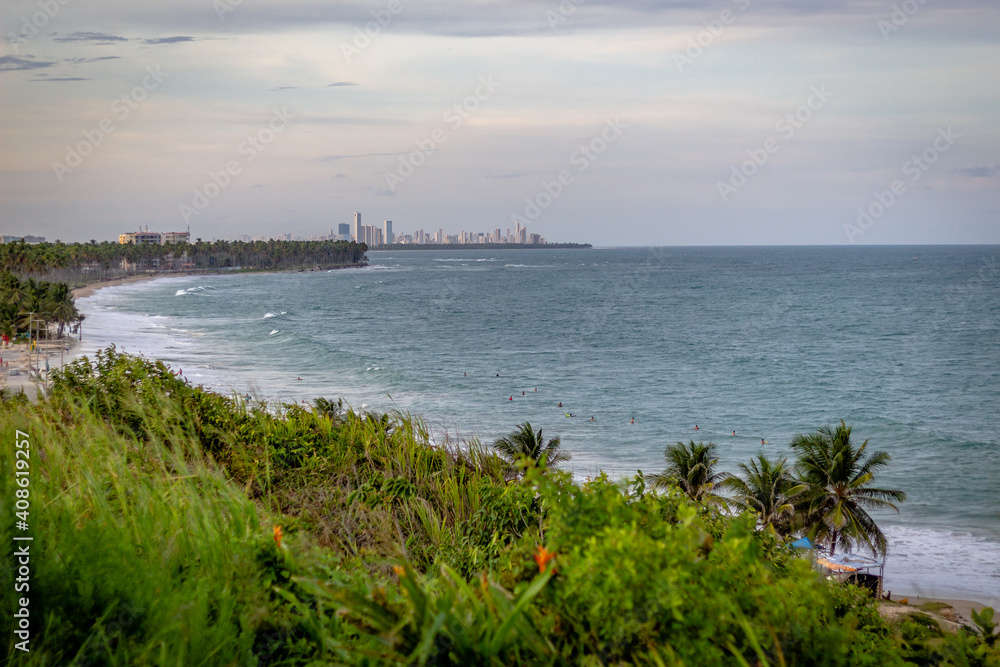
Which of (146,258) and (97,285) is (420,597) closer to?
(97,285)

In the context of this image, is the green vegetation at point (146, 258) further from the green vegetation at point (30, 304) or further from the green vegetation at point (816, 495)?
the green vegetation at point (816, 495)

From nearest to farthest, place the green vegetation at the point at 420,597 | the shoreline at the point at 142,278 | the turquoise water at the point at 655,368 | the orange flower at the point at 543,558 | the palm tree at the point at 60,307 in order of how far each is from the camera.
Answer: the green vegetation at the point at 420,597 < the orange flower at the point at 543,558 < the turquoise water at the point at 655,368 < the palm tree at the point at 60,307 < the shoreline at the point at 142,278

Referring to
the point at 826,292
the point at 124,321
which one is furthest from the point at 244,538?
the point at 826,292

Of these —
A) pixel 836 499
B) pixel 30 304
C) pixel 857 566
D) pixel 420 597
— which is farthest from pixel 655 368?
pixel 420 597

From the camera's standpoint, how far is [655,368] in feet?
195

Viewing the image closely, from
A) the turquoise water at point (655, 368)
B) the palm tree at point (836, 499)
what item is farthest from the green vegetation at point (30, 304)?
the palm tree at point (836, 499)

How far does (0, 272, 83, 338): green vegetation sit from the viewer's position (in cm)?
5344

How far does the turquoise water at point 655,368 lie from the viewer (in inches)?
1346

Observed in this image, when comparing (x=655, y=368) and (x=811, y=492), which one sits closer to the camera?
(x=811, y=492)

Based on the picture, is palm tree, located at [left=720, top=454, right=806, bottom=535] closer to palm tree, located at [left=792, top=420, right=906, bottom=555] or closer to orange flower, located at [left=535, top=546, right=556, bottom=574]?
palm tree, located at [left=792, top=420, right=906, bottom=555]

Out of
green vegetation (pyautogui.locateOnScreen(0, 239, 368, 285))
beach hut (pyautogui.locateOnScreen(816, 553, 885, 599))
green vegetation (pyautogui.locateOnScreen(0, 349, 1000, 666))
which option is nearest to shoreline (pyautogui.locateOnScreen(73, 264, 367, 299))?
green vegetation (pyautogui.locateOnScreen(0, 239, 368, 285))

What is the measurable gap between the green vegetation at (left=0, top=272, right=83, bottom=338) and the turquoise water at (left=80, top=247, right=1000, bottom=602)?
3.05 metres

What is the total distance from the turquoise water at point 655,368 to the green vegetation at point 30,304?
305 centimetres

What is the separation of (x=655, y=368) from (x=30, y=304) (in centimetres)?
4740
